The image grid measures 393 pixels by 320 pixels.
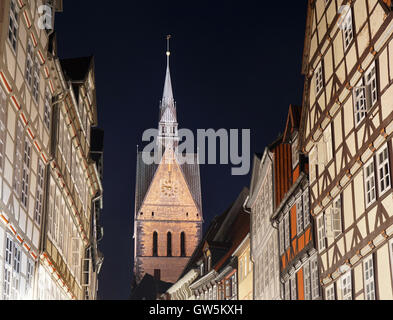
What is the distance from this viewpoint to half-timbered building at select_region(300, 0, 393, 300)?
56.9ft

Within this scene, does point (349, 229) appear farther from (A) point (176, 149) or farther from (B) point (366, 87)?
(A) point (176, 149)

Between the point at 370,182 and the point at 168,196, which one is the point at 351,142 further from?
the point at 168,196

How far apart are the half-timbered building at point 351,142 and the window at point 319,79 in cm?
4

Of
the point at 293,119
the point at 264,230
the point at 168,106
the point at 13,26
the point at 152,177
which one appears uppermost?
the point at 168,106

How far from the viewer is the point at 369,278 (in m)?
18.4

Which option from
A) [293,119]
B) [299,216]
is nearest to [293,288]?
[299,216]

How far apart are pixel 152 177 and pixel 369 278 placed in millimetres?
77858

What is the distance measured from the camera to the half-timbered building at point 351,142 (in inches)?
682

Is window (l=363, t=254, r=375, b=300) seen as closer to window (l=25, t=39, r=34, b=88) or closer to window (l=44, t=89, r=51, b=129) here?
window (l=25, t=39, r=34, b=88)

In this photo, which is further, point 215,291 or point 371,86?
point 215,291

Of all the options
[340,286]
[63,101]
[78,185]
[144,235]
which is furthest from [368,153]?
[144,235]

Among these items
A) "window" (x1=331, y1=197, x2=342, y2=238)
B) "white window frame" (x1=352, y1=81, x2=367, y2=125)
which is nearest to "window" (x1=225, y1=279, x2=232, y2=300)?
"window" (x1=331, y1=197, x2=342, y2=238)

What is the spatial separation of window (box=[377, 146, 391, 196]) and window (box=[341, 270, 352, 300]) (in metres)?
3.46
